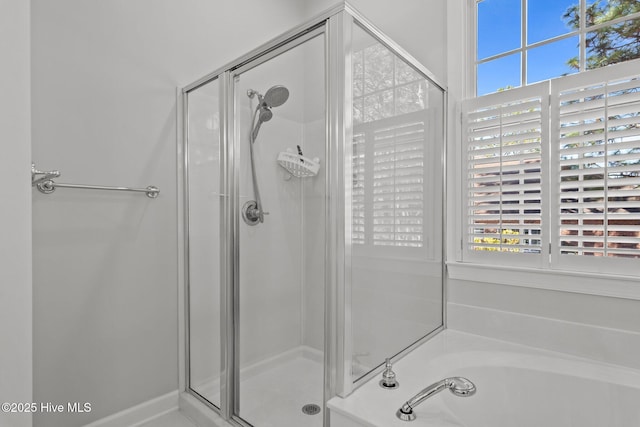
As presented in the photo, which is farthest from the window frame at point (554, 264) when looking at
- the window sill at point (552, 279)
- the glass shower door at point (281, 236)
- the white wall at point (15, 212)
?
the white wall at point (15, 212)

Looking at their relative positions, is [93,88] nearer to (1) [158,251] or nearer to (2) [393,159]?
(1) [158,251]

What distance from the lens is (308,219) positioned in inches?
50.7

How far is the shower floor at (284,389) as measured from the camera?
1.25m

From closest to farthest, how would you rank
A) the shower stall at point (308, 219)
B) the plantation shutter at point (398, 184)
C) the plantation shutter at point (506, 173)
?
the shower stall at point (308, 219) → the plantation shutter at point (398, 184) → the plantation shutter at point (506, 173)

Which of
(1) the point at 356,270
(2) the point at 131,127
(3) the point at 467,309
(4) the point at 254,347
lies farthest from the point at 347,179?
(2) the point at 131,127

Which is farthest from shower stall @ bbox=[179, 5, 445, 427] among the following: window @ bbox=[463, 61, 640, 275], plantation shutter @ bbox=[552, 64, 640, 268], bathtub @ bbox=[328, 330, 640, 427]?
plantation shutter @ bbox=[552, 64, 640, 268]

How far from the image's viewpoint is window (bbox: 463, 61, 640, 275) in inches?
53.3

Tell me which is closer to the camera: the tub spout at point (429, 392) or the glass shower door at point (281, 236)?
the tub spout at point (429, 392)

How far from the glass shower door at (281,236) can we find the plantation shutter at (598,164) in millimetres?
1103

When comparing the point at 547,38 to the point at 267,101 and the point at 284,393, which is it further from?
the point at 284,393

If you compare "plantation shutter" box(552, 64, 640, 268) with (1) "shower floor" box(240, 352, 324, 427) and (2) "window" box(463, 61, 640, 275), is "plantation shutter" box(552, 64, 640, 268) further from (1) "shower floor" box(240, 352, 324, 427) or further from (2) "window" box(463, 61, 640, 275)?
(1) "shower floor" box(240, 352, 324, 427)

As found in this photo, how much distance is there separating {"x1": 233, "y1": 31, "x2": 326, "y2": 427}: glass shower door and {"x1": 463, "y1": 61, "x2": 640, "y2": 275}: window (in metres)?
0.96

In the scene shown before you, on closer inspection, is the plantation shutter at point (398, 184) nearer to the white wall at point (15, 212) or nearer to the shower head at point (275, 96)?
the shower head at point (275, 96)

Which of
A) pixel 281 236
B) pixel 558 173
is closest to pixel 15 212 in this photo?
pixel 281 236
